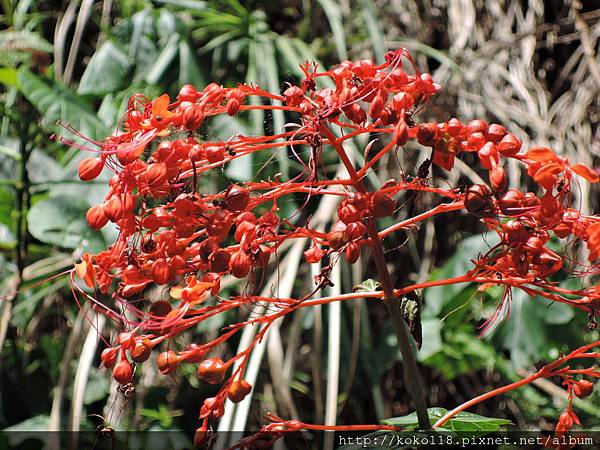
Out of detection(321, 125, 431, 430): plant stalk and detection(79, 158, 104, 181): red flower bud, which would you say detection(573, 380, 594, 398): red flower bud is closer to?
detection(321, 125, 431, 430): plant stalk

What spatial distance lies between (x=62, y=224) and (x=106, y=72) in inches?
22.4

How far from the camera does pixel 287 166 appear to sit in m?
1.53

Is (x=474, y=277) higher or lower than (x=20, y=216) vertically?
higher

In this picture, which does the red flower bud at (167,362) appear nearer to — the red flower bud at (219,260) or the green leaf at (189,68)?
the red flower bud at (219,260)

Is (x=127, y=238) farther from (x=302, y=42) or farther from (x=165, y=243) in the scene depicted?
(x=302, y=42)

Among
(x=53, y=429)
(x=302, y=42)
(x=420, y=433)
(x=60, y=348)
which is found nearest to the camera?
(x=420, y=433)

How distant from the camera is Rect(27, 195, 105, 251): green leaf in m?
1.29

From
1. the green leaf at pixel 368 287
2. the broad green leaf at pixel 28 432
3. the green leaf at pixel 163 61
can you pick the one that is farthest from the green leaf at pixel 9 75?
the green leaf at pixel 368 287

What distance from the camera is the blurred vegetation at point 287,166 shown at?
1.42m

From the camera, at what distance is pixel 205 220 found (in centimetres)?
55

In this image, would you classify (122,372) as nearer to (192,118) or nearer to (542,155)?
(192,118)

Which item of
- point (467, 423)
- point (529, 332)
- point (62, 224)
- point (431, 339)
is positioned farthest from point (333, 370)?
point (467, 423)

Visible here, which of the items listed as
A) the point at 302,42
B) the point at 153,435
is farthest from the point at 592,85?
the point at 153,435

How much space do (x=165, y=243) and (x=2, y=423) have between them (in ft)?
3.79
